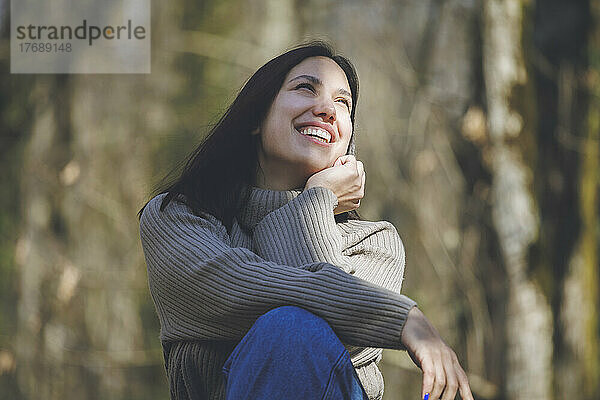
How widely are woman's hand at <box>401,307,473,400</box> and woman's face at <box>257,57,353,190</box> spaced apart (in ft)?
1.79

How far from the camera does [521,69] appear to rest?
151 inches

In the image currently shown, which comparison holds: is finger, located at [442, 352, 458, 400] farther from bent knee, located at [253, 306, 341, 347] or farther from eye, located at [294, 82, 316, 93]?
eye, located at [294, 82, 316, 93]

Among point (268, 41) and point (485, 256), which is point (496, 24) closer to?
point (485, 256)

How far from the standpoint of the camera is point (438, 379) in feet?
4.48

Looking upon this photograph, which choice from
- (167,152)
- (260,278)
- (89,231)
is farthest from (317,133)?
(89,231)

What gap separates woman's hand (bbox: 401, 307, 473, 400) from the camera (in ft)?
4.47

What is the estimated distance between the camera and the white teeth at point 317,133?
1844 millimetres

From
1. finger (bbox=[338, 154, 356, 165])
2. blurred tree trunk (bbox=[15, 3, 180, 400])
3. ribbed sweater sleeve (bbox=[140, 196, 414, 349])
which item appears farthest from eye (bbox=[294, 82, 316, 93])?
blurred tree trunk (bbox=[15, 3, 180, 400])

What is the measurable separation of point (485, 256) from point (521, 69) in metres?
0.88

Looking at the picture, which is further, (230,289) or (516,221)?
(516,221)

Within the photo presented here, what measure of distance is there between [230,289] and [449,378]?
1.43ft

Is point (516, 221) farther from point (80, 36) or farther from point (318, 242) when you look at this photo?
point (80, 36)

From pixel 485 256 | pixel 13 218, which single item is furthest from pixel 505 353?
pixel 13 218

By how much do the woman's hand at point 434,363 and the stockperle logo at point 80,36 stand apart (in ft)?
11.6
